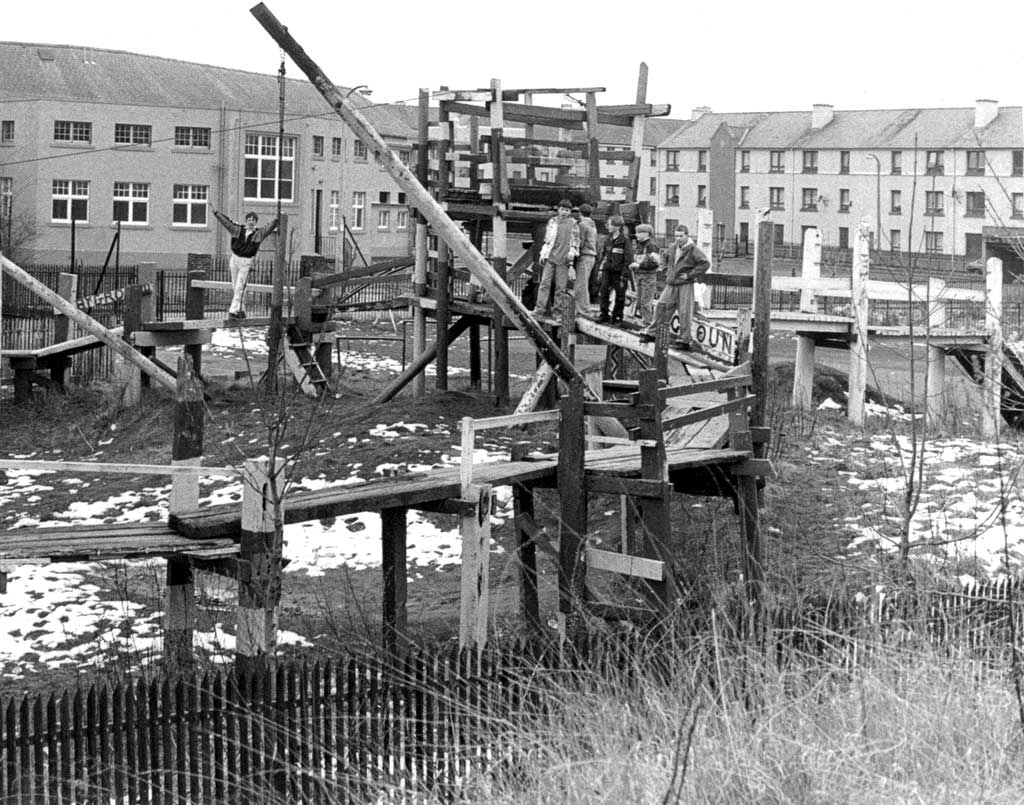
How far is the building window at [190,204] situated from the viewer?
5794 cm

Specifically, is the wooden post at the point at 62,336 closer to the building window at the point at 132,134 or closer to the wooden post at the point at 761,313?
the wooden post at the point at 761,313

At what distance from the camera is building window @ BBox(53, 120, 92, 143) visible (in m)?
56.4

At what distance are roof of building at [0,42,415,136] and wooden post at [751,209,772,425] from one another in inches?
1627

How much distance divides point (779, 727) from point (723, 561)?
26.9 feet

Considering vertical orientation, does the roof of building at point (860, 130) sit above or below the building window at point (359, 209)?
above

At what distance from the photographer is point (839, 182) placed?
83.3 m

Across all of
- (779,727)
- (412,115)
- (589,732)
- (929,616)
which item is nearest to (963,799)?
(779,727)

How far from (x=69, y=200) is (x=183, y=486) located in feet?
151

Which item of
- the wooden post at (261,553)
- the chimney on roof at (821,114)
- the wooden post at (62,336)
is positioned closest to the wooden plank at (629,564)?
the wooden post at (261,553)

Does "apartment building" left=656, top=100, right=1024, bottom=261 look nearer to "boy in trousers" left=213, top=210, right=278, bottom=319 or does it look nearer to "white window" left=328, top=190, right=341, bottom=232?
"white window" left=328, top=190, right=341, bottom=232

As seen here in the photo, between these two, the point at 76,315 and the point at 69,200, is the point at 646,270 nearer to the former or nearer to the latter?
the point at 76,315

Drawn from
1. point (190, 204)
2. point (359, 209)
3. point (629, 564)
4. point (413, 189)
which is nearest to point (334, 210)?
point (359, 209)

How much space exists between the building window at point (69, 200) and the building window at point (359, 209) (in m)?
11.1

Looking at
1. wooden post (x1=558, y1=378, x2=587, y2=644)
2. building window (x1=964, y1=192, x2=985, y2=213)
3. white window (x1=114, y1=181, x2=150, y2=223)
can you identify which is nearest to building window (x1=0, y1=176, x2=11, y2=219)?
white window (x1=114, y1=181, x2=150, y2=223)
